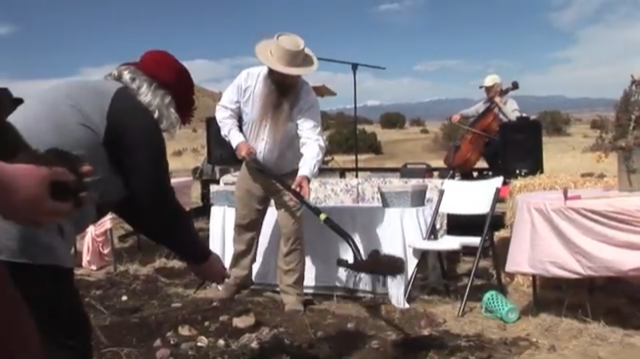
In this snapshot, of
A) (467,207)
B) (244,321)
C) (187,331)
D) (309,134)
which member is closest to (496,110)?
(467,207)

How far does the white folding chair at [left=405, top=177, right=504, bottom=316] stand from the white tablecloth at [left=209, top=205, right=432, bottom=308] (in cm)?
12

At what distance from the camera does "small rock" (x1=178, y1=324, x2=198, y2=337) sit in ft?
13.9

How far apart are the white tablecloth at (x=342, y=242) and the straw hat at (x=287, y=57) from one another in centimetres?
93

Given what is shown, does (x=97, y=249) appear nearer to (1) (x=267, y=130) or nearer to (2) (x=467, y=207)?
(1) (x=267, y=130)

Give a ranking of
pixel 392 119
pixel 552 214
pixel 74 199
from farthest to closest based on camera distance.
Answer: pixel 392 119 < pixel 552 214 < pixel 74 199

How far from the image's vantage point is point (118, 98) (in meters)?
2.17

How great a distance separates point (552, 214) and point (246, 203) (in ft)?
5.90

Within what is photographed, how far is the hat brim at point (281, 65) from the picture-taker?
4.64 metres

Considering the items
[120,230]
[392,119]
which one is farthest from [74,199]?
[392,119]

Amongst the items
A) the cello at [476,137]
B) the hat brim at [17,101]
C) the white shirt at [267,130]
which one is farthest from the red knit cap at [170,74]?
the cello at [476,137]

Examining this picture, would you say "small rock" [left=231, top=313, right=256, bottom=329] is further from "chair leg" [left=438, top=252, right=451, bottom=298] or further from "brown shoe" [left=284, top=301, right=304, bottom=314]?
"chair leg" [left=438, top=252, right=451, bottom=298]

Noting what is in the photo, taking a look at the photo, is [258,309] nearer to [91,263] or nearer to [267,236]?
[267,236]

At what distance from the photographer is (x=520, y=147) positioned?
8023mm

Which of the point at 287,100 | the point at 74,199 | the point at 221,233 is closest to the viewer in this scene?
the point at 74,199
